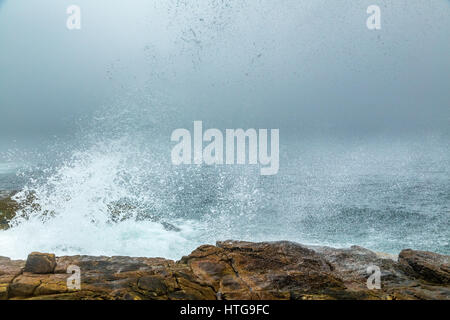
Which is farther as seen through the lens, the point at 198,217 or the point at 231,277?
the point at 198,217

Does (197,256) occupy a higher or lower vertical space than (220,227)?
higher

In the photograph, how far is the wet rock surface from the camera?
7.25m

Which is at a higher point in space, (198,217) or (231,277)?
(231,277)

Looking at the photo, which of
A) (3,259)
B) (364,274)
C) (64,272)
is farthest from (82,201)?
(364,274)

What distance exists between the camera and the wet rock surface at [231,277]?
7246mm

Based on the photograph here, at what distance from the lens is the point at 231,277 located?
8586mm

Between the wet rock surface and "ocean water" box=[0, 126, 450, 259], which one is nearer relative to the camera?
the wet rock surface

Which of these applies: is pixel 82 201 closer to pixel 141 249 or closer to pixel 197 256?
pixel 141 249

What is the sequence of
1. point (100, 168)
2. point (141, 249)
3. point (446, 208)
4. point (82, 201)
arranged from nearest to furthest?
point (141, 249), point (82, 201), point (100, 168), point (446, 208)

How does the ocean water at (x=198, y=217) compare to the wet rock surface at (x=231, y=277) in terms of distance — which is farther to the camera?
the ocean water at (x=198, y=217)

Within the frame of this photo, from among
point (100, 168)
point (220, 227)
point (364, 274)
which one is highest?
point (100, 168)
